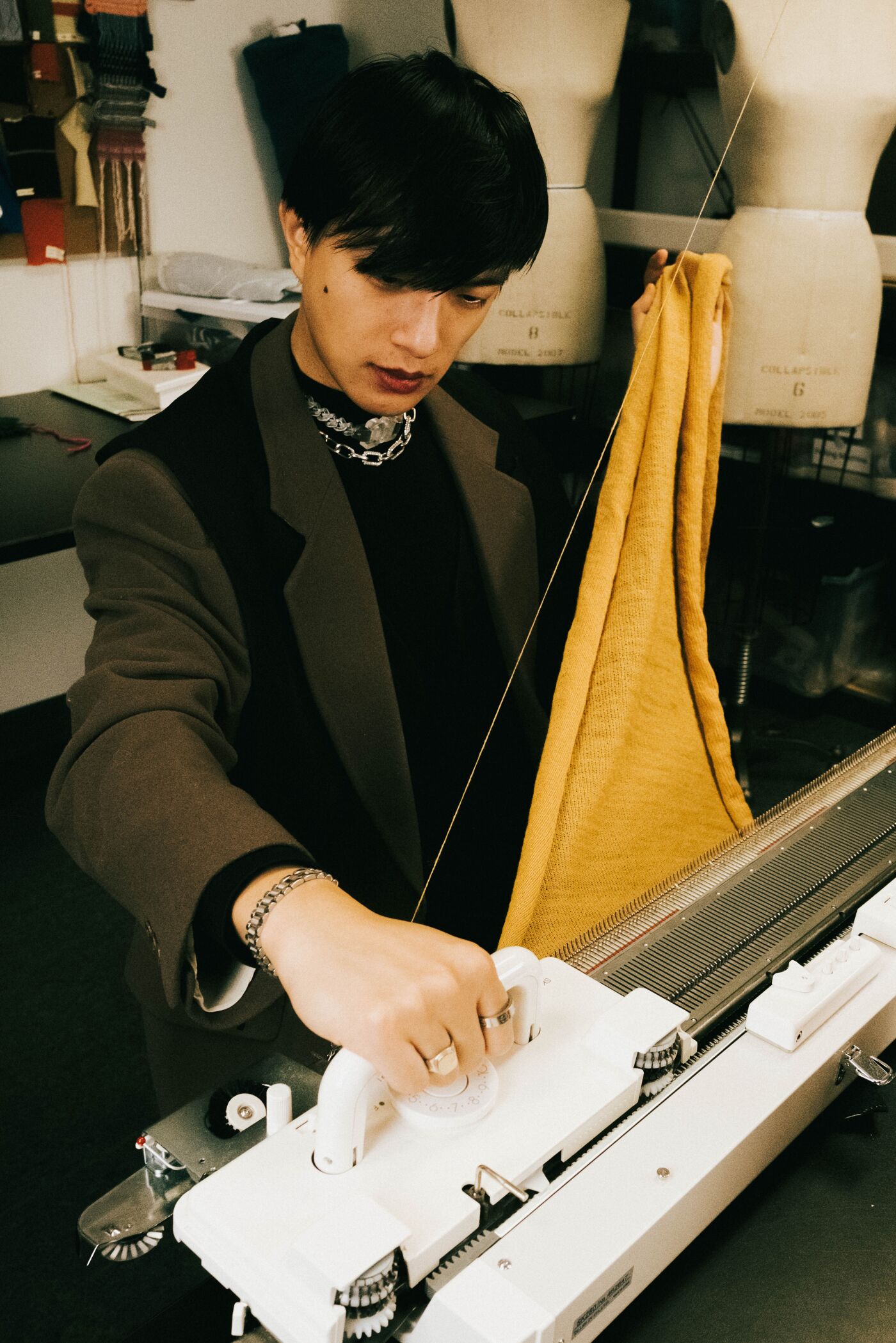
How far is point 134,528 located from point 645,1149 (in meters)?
0.61

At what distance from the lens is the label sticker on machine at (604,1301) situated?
1.76ft

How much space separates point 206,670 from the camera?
0.89 m

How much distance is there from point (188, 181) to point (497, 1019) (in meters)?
2.63

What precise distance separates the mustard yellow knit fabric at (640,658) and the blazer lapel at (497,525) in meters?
0.07

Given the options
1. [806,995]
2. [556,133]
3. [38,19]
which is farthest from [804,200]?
[806,995]

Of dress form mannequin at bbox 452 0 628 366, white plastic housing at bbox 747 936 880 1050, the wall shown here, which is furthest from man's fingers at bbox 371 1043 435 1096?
the wall

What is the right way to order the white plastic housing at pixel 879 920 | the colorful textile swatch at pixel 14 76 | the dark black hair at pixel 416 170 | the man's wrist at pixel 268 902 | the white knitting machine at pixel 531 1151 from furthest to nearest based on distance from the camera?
the colorful textile swatch at pixel 14 76
the dark black hair at pixel 416 170
the white plastic housing at pixel 879 920
the man's wrist at pixel 268 902
the white knitting machine at pixel 531 1151

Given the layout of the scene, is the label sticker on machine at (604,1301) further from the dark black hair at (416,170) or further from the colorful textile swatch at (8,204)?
the colorful textile swatch at (8,204)

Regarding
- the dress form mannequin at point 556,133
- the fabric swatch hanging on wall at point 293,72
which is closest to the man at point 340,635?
the dress form mannequin at point 556,133

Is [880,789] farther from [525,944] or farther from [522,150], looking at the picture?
[522,150]

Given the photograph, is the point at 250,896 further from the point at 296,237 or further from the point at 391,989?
the point at 296,237

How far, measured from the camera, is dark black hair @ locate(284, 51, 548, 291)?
90 centimetres

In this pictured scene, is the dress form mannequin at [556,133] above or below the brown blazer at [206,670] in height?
above

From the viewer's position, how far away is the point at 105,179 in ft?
8.46
